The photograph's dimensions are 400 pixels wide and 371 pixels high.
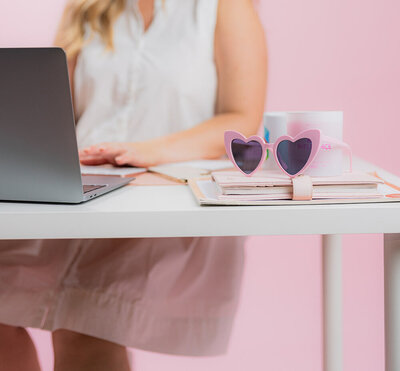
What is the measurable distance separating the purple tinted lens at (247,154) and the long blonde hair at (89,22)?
830 millimetres

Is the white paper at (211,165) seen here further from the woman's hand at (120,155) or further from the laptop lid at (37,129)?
the laptop lid at (37,129)

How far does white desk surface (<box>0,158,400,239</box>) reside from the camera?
72cm

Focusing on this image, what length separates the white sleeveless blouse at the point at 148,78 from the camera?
1545 mm

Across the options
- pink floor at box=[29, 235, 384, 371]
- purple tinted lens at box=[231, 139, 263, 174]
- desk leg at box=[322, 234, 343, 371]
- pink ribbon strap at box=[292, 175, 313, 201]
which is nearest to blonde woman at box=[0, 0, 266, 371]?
desk leg at box=[322, 234, 343, 371]

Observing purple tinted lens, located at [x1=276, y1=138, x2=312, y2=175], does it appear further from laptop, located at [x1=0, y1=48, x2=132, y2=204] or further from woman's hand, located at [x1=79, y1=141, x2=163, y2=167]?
woman's hand, located at [x1=79, y1=141, x2=163, y2=167]

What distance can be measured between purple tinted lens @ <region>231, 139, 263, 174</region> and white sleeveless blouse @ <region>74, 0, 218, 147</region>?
707 mm

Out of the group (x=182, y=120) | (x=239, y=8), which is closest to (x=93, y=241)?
(x=182, y=120)

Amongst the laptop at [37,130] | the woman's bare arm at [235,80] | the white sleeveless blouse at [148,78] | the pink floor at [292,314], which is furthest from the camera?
the pink floor at [292,314]

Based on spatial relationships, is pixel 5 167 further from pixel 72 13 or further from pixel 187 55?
pixel 72 13

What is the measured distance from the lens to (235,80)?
59.2 inches

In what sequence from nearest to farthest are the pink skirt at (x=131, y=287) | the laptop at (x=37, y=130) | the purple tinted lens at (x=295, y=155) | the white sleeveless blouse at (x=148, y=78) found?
1. the laptop at (x=37, y=130)
2. the purple tinted lens at (x=295, y=155)
3. the pink skirt at (x=131, y=287)
4. the white sleeveless blouse at (x=148, y=78)

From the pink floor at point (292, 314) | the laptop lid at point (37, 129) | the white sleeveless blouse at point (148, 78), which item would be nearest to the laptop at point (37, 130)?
the laptop lid at point (37, 129)

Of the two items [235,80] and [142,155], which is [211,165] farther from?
[235,80]

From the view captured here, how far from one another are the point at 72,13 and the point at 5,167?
984mm
